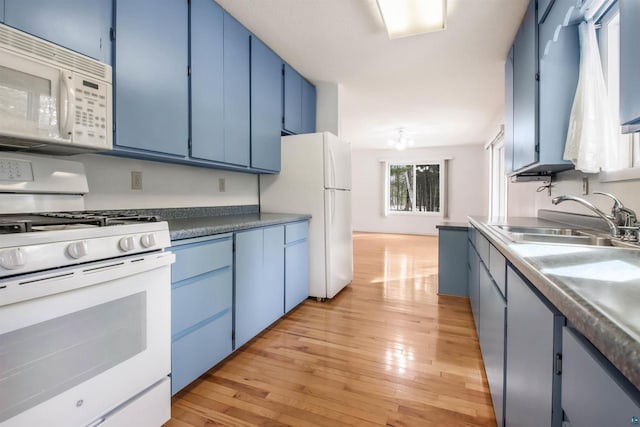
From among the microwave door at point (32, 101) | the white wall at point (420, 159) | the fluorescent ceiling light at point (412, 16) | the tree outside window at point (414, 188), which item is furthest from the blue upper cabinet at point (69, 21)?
the tree outside window at point (414, 188)

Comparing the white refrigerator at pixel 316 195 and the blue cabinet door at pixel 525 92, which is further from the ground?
the blue cabinet door at pixel 525 92

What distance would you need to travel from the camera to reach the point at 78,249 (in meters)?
1.05

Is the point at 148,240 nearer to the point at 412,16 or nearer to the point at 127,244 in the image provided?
the point at 127,244

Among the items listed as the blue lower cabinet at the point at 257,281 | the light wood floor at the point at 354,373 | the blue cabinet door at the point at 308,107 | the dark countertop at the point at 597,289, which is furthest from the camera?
the blue cabinet door at the point at 308,107

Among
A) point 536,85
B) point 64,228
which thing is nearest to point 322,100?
point 536,85

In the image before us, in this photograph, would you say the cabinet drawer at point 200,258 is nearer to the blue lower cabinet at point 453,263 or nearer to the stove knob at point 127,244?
the stove knob at point 127,244

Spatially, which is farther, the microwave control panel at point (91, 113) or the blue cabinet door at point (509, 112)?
the blue cabinet door at point (509, 112)

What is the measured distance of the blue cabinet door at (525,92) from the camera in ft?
6.79

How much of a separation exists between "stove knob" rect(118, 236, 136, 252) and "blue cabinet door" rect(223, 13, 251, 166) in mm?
1217

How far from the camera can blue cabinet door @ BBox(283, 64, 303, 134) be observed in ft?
10.3

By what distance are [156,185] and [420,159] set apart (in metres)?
7.12

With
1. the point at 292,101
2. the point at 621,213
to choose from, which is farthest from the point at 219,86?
the point at 621,213

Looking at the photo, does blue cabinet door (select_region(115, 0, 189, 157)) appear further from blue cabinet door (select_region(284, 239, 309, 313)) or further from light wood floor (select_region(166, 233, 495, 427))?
light wood floor (select_region(166, 233, 495, 427))

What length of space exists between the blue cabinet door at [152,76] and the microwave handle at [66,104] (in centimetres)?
25
